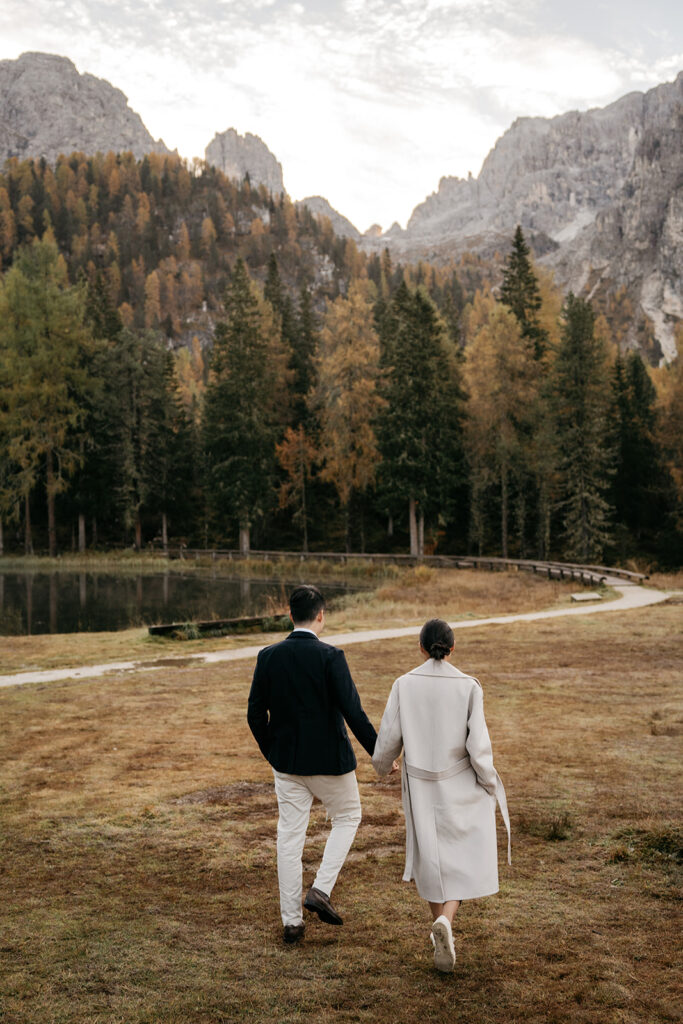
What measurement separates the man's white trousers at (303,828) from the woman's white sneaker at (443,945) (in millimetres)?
776

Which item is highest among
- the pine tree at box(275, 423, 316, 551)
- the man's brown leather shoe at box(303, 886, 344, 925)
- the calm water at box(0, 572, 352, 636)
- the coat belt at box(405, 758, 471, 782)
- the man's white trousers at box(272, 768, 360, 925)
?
the pine tree at box(275, 423, 316, 551)

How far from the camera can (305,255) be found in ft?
586

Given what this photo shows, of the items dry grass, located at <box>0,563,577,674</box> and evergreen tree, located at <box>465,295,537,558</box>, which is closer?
dry grass, located at <box>0,563,577,674</box>

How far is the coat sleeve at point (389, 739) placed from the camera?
4742 millimetres

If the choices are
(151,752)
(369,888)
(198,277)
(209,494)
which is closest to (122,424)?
(209,494)

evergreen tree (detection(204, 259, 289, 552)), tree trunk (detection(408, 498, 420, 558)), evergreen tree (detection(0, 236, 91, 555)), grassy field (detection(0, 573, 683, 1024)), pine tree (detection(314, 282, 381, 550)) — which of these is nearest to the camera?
grassy field (detection(0, 573, 683, 1024))

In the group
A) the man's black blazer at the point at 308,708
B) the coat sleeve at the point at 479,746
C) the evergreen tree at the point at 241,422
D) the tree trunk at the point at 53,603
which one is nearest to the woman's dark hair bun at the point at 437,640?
the coat sleeve at the point at 479,746

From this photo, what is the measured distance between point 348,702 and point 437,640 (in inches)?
27.3

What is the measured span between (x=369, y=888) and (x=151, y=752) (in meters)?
4.62

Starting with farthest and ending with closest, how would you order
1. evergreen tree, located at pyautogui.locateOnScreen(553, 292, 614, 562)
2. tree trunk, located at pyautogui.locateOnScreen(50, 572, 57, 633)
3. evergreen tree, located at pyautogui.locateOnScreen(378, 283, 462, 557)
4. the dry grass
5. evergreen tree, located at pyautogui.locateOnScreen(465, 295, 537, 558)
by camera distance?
evergreen tree, located at pyautogui.locateOnScreen(378, 283, 462, 557) < evergreen tree, located at pyautogui.locateOnScreen(465, 295, 537, 558) < evergreen tree, located at pyautogui.locateOnScreen(553, 292, 614, 562) < tree trunk, located at pyautogui.locateOnScreen(50, 572, 57, 633) < the dry grass

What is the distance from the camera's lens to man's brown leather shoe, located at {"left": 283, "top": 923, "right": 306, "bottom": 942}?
15.9ft

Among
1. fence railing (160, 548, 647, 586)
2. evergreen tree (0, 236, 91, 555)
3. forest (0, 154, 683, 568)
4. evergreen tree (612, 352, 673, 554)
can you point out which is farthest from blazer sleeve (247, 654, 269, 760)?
evergreen tree (612, 352, 673, 554)

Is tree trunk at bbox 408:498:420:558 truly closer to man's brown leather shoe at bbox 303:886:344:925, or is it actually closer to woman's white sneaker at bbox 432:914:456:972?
man's brown leather shoe at bbox 303:886:344:925

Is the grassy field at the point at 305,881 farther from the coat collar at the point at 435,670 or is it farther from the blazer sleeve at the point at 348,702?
the coat collar at the point at 435,670
